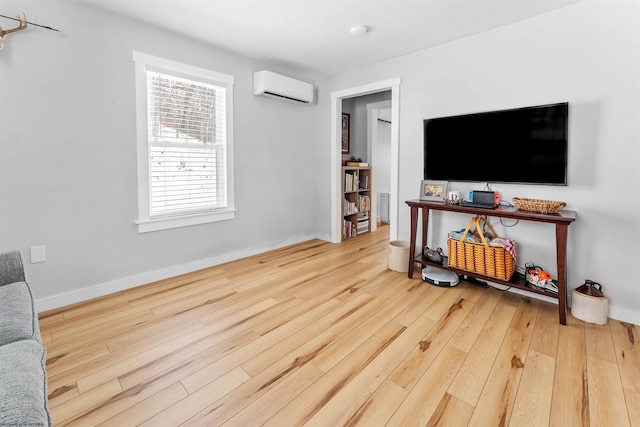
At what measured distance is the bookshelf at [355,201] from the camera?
4492 mm

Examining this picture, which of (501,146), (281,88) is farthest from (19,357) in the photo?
(281,88)

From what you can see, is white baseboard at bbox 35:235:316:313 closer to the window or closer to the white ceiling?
the window

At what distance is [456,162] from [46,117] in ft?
10.8

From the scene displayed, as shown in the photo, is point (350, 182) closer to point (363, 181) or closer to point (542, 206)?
point (363, 181)

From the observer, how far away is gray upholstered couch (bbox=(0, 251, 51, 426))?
2.46 ft

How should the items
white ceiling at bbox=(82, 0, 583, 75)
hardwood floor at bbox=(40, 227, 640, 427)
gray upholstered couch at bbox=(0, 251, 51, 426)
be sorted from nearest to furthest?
gray upholstered couch at bbox=(0, 251, 51, 426) → hardwood floor at bbox=(40, 227, 640, 427) → white ceiling at bbox=(82, 0, 583, 75)

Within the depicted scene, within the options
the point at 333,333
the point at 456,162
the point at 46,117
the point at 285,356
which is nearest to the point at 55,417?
the point at 285,356

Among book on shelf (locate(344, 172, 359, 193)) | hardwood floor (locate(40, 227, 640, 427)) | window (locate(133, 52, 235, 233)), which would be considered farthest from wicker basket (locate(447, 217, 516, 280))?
window (locate(133, 52, 235, 233))

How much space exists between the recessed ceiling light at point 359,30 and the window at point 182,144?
54.6 inches

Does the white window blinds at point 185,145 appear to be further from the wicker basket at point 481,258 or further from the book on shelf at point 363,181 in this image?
the wicker basket at point 481,258

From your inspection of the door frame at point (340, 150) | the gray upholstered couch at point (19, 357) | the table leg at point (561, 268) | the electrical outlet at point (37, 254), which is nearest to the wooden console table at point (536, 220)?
the table leg at point (561, 268)

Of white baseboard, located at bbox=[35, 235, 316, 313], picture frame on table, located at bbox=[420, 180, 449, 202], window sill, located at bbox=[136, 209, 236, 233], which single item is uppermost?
picture frame on table, located at bbox=[420, 180, 449, 202]

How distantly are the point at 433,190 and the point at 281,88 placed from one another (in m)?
2.08

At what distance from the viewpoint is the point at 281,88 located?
365cm
